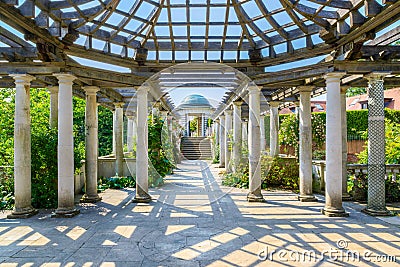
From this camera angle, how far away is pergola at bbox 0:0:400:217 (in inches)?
284

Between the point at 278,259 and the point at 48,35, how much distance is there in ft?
23.1

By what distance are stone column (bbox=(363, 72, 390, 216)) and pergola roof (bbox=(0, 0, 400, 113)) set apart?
56cm

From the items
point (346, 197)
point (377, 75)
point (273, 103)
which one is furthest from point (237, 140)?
point (377, 75)

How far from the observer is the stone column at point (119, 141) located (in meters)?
14.8

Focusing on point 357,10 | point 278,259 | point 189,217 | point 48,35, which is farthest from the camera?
point 189,217

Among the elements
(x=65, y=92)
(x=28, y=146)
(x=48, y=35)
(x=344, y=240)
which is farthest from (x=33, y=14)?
(x=344, y=240)

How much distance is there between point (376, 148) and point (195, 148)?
18332 mm

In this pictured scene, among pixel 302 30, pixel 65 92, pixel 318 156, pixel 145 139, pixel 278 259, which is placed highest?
pixel 302 30

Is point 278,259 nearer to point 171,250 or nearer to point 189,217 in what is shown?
point 171,250

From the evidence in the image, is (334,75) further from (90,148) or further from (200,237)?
(90,148)

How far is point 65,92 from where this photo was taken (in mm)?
8328

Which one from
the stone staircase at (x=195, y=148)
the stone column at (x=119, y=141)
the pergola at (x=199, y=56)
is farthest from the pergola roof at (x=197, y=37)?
the stone staircase at (x=195, y=148)

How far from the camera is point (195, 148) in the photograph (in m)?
25.9

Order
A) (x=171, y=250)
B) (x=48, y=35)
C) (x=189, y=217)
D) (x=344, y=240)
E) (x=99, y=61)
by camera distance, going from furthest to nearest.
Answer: (x=99, y=61) → (x=189, y=217) → (x=48, y=35) → (x=344, y=240) → (x=171, y=250)
